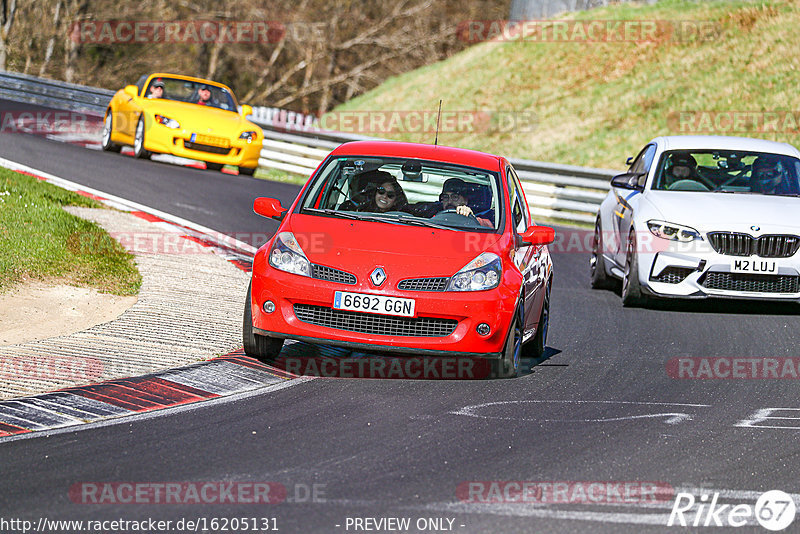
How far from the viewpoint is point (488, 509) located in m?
5.42

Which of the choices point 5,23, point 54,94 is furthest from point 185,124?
point 5,23

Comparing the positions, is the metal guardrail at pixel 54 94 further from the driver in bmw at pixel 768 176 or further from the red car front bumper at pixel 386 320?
the red car front bumper at pixel 386 320

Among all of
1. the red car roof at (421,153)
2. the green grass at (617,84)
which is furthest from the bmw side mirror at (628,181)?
the green grass at (617,84)

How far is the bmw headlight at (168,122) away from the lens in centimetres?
2062

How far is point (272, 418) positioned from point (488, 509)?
74.9 inches

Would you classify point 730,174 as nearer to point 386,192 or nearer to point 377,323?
point 386,192

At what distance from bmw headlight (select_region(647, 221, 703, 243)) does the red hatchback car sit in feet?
9.39

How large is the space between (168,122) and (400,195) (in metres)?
12.3

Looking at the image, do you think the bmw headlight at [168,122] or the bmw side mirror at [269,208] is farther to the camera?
the bmw headlight at [168,122]

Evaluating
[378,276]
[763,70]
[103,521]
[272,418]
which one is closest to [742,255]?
[378,276]

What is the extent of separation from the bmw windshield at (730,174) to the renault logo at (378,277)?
542 centimetres

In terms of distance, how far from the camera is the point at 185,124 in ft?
67.8

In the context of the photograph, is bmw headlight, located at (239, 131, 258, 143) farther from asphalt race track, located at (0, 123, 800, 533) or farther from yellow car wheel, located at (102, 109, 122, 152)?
asphalt race track, located at (0, 123, 800, 533)

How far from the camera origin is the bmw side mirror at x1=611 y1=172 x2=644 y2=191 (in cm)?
1270
